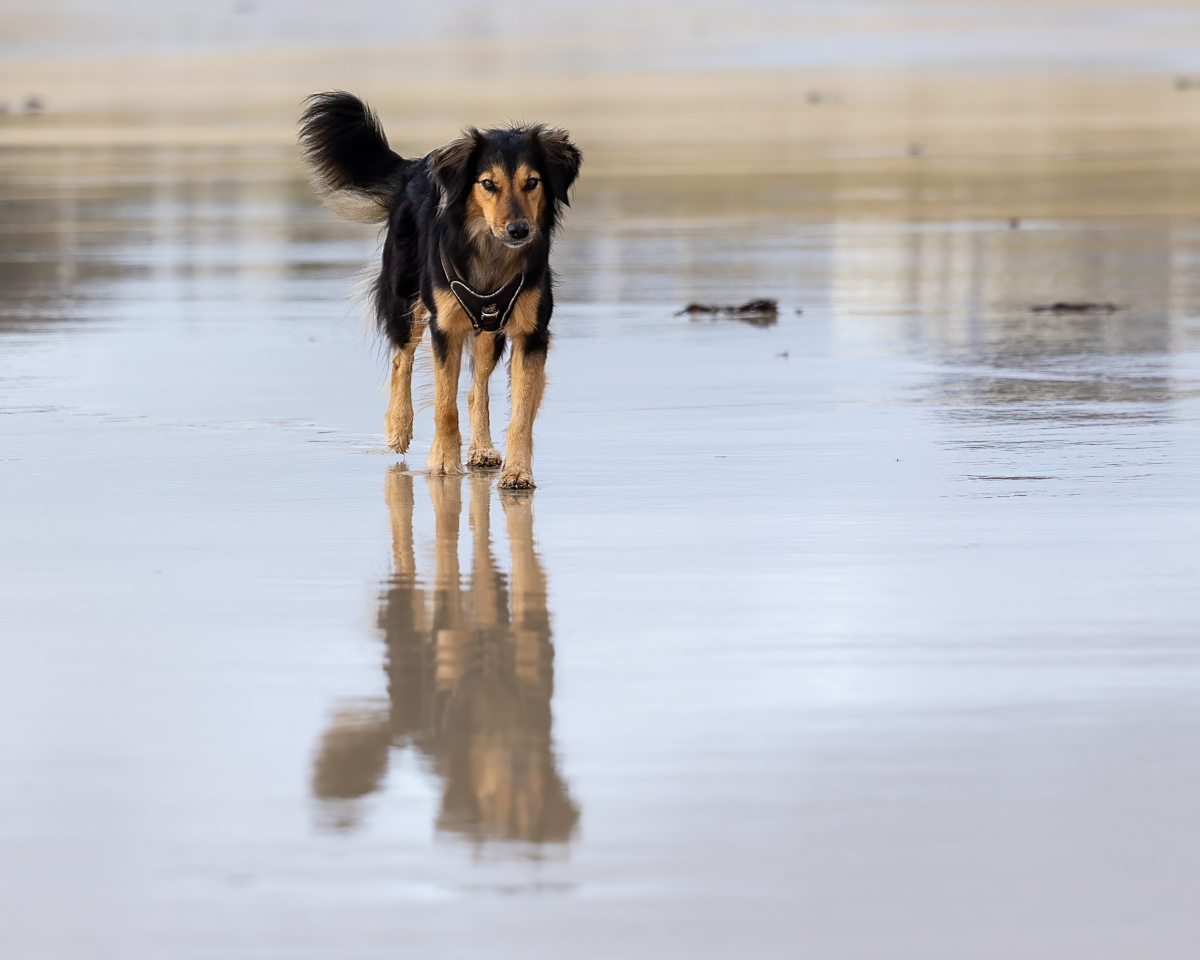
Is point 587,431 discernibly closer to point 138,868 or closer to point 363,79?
point 138,868

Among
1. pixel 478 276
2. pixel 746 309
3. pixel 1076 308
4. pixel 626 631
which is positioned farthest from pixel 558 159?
pixel 1076 308

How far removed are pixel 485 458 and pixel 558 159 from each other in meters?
1.14

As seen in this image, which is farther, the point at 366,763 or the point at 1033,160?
the point at 1033,160

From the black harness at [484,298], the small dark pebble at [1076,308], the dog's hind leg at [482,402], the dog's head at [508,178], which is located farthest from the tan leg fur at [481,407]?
the small dark pebble at [1076,308]

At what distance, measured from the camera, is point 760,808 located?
359 cm

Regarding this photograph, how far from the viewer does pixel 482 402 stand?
807 cm

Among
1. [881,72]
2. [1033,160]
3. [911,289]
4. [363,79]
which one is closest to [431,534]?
[911,289]

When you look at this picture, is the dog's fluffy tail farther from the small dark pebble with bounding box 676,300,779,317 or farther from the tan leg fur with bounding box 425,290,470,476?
the small dark pebble with bounding box 676,300,779,317

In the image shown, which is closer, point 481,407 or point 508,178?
point 508,178

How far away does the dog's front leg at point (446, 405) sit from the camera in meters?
7.67

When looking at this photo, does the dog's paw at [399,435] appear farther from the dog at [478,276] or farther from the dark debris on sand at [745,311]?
the dark debris on sand at [745,311]

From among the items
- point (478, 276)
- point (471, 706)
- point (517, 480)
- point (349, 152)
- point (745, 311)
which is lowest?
point (471, 706)

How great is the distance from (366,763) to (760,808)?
0.73m

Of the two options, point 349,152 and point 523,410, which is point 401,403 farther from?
point 349,152
